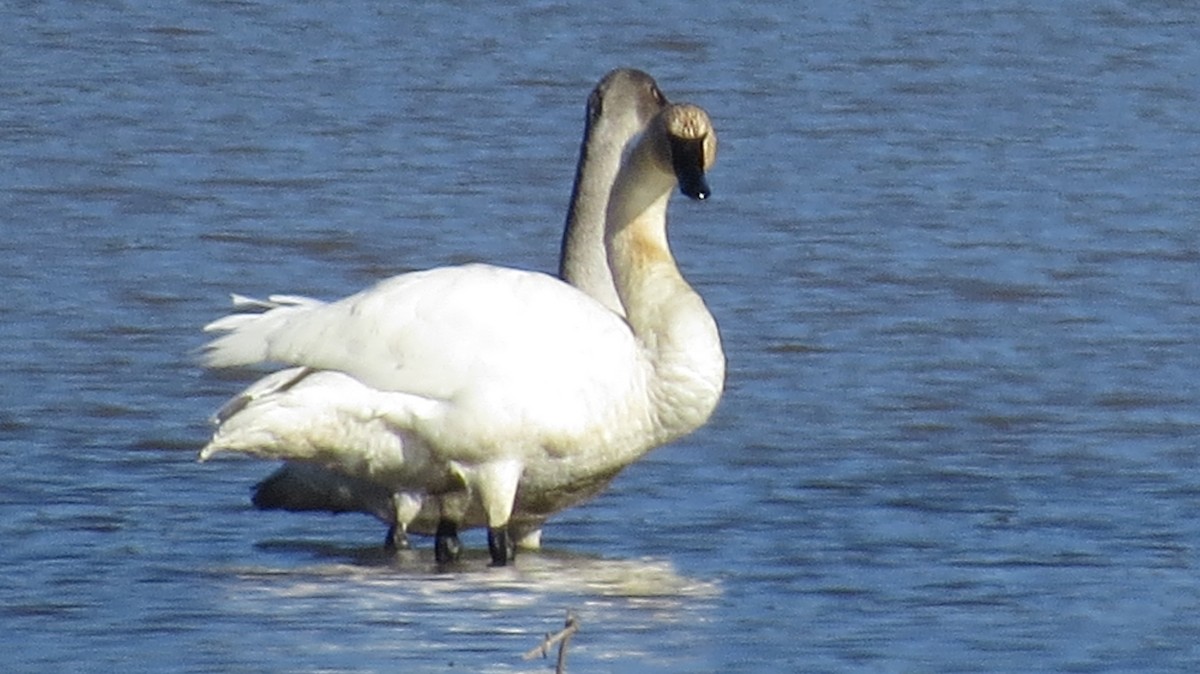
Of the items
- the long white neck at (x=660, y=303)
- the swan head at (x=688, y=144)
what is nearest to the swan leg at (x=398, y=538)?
the long white neck at (x=660, y=303)

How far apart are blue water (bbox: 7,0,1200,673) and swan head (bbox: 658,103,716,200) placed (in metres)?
0.84

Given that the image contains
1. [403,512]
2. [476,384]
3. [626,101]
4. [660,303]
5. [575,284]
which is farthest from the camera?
[626,101]

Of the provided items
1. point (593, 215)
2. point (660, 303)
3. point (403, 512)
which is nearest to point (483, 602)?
point (403, 512)

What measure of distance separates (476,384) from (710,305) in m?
3.43

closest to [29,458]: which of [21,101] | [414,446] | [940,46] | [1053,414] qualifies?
[414,446]

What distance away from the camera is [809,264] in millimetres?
11562

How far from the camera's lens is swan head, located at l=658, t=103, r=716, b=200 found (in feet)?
26.4

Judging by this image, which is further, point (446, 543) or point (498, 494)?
point (446, 543)

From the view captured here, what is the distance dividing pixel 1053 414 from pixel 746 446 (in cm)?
99

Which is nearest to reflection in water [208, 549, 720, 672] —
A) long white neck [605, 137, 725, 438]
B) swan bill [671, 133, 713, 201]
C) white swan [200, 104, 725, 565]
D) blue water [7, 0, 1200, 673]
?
blue water [7, 0, 1200, 673]

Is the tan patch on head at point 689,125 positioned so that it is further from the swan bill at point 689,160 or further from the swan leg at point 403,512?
the swan leg at point 403,512

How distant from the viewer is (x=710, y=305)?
1095 centimetres

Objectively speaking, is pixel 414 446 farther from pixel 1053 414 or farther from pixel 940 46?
pixel 940 46

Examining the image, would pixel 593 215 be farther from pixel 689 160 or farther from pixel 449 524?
pixel 449 524
